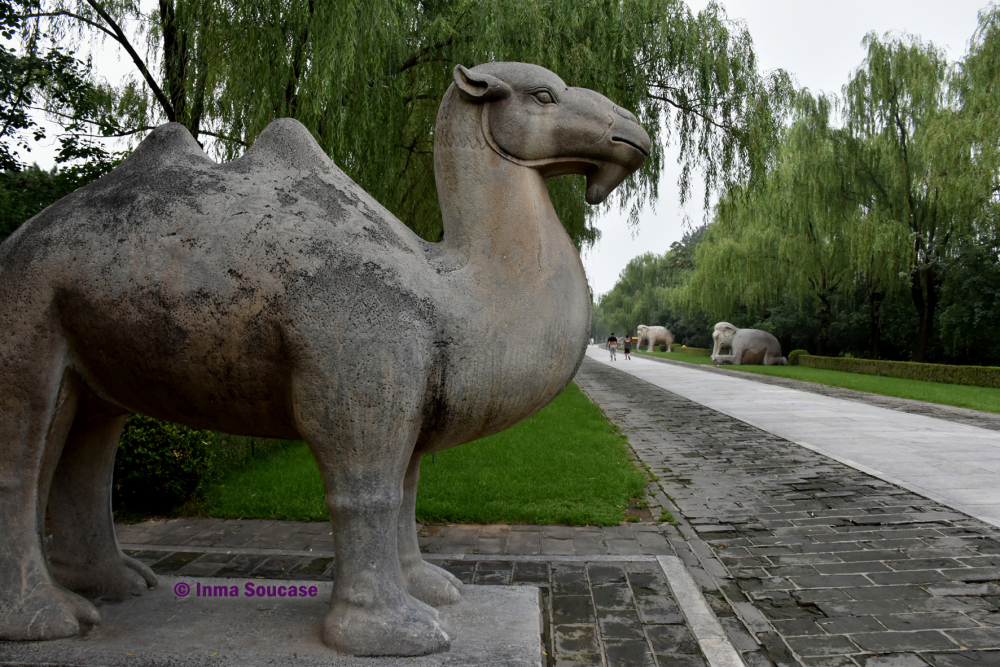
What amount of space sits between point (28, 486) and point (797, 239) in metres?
24.5

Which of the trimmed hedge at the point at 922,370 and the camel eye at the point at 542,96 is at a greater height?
the camel eye at the point at 542,96

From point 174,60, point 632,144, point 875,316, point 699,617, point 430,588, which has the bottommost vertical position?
point 699,617

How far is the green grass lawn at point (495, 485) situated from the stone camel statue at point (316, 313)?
115 inches

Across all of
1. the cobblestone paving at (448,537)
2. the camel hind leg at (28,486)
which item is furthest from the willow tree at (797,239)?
the camel hind leg at (28,486)

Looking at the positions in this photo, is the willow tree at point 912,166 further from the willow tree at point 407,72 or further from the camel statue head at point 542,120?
the camel statue head at point 542,120

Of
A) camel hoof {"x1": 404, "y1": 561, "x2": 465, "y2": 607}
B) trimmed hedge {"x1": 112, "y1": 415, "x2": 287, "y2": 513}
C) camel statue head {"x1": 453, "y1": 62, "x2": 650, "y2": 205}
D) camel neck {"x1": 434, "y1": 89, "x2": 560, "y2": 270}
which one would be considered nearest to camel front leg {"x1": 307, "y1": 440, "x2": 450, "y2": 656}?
camel hoof {"x1": 404, "y1": 561, "x2": 465, "y2": 607}

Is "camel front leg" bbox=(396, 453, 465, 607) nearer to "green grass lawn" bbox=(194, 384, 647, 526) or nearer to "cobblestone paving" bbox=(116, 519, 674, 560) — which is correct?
"cobblestone paving" bbox=(116, 519, 674, 560)

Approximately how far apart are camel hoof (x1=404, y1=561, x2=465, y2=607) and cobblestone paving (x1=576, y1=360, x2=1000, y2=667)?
54.0 inches

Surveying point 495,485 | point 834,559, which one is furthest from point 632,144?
point 495,485

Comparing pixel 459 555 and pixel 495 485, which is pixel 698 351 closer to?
pixel 495 485

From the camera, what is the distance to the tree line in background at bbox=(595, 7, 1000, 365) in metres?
17.4

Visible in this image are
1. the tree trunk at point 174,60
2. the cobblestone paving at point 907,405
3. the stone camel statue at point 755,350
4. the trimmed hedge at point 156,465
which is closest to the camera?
the trimmed hedge at point 156,465

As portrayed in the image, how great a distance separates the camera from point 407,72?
7.45 meters

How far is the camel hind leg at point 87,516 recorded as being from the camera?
8.68 feet
